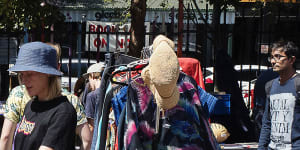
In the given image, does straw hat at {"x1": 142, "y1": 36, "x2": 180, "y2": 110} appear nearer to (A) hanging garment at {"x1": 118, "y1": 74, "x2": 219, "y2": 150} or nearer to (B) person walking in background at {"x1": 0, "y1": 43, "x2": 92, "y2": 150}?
(A) hanging garment at {"x1": 118, "y1": 74, "x2": 219, "y2": 150}

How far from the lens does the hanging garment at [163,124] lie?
2.78m

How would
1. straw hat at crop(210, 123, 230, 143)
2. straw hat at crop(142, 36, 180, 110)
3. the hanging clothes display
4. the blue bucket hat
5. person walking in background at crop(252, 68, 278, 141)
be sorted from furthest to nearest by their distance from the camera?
1. person walking in background at crop(252, 68, 278, 141)
2. straw hat at crop(210, 123, 230, 143)
3. the hanging clothes display
4. the blue bucket hat
5. straw hat at crop(142, 36, 180, 110)

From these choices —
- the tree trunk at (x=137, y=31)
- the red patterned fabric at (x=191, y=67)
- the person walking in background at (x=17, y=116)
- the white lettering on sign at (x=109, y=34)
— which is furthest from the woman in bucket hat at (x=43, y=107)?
the white lettering on sign at (x=109, y=34)

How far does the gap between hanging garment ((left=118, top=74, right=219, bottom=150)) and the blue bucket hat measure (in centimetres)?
54

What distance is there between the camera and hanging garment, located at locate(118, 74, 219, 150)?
2.78 metres

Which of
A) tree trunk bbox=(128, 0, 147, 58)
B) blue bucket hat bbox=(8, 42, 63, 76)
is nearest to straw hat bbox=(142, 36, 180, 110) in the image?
blue bucket hat bbox=(8, 42, 63, 76)

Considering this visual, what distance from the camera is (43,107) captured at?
259 centimetres

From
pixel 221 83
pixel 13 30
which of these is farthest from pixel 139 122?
pixel 13 30

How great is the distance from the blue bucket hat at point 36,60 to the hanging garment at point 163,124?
0.54m

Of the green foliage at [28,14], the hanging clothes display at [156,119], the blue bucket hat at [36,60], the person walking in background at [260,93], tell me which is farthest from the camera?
the green foliage at [28,14]

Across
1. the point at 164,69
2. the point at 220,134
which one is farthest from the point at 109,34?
the point at 164,69

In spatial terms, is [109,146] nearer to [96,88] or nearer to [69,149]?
[69,149]

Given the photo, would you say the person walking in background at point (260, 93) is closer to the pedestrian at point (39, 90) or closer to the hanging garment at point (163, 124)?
the hanging garment at point (163, 124)

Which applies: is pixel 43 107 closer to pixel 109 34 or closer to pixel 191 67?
pixel 191 67
